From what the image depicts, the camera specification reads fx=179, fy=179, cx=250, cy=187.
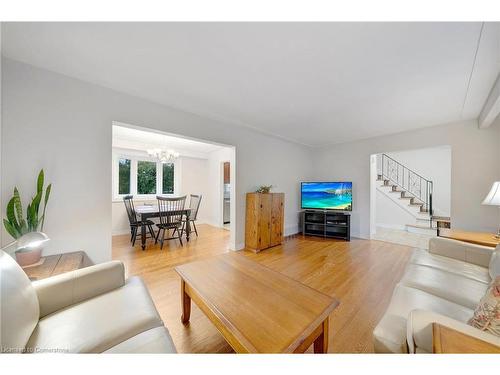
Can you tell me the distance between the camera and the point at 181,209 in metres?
3.86

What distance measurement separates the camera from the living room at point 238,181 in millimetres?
982

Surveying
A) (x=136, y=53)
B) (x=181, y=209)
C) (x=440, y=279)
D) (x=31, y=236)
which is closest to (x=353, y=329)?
(x=440, y=279)

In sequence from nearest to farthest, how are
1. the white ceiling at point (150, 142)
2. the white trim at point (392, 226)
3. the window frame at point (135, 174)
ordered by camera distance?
1. the white ceiling at point (150, 142)
2. the window frame at point (135, 174)
3. the white trim at point (392, 226)

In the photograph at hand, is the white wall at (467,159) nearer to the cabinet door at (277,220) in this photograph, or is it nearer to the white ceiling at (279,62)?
the white ceiling at (279,62)

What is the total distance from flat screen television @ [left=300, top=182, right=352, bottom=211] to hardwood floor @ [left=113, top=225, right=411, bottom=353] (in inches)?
31.3

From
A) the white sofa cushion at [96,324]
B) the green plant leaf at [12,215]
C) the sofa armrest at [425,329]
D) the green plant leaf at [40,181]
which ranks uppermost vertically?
the green plant leaf at [40,181]

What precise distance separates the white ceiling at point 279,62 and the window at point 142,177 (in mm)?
2913

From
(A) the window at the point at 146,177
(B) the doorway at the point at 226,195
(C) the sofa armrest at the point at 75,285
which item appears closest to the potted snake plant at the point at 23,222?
(C) the sofa armrest at the point at 75,285

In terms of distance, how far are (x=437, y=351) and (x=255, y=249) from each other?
8.89 feet

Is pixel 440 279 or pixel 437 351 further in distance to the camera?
pixel 440 279

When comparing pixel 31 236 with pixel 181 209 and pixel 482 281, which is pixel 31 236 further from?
pixel 482 281

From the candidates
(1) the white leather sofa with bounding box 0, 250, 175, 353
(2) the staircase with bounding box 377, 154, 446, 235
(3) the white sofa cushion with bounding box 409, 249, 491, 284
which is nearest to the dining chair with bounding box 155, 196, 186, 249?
(1) the white leather sofa with bounding box 0, 250, 175, 353

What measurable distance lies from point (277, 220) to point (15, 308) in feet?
10.7

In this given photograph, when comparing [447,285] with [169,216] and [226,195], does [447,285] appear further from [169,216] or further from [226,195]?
[226,195]
